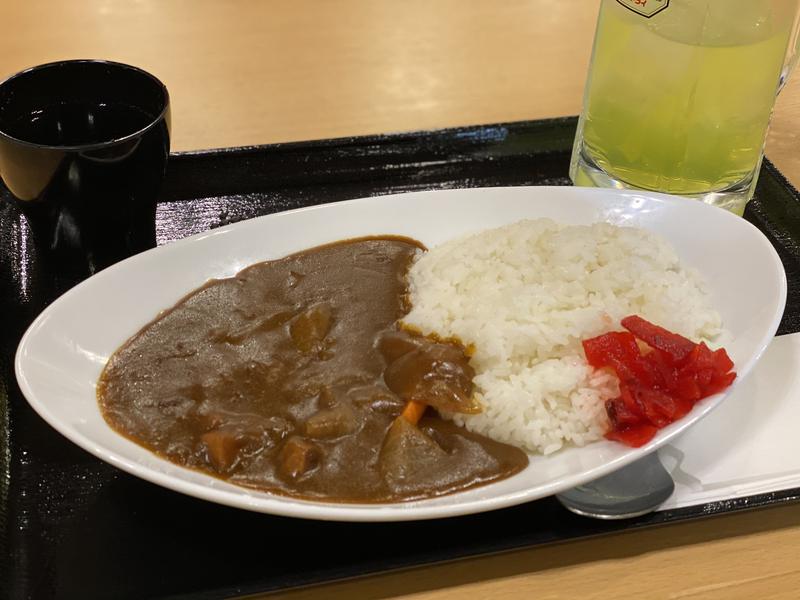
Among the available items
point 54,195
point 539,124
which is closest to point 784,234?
point 539,124

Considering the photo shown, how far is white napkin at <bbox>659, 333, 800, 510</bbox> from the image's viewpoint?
143 cm

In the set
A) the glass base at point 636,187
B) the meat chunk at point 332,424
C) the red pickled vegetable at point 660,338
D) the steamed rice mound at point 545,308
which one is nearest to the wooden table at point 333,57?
the glass base at point 636,187

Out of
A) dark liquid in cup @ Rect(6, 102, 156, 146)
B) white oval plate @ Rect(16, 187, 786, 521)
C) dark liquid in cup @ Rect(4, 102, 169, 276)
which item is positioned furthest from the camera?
dark liquid in cup @ Rect(6, 102, 156, 146)

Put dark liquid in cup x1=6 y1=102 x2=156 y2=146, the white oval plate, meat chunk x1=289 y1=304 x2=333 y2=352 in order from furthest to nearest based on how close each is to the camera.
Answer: dark liquid in cup x1=6 y1=102 x2=156 y2=146 → meat chunk x1=289 y1=304 x2=333 y2=352 → the white oval plate

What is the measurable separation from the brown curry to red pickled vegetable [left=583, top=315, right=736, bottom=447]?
6.9 inches

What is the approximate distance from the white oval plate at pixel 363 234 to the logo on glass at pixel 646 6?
38 cm

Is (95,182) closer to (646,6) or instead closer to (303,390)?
(303,390)

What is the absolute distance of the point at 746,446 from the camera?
1.49m

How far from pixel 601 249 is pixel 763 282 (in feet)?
0.97

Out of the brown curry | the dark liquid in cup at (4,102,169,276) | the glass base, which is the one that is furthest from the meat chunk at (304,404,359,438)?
the glass base

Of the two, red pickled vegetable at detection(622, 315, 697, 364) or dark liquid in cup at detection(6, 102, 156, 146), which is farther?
dark liquid in cup at detection(6, 102, 156, 146)

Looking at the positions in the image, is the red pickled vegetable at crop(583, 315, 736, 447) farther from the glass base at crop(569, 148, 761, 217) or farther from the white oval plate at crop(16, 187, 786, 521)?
the glass base at crop(569, 148, 761, 217)

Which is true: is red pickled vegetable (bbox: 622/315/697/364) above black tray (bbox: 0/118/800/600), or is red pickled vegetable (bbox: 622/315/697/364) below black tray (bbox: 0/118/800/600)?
above

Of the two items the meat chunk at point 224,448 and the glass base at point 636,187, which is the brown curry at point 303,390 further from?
the glass base at point 636,187
